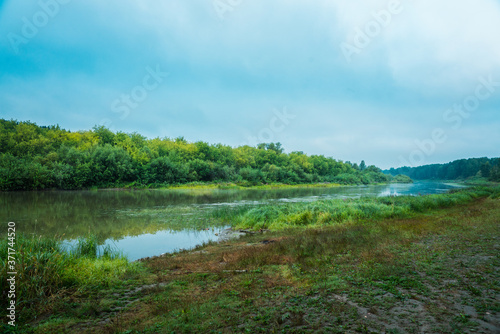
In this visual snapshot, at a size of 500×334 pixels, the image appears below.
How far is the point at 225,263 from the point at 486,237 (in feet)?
33.1

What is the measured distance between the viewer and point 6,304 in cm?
526

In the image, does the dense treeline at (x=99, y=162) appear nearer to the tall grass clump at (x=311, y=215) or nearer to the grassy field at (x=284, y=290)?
the tall grass clump at (x=311, y=215)

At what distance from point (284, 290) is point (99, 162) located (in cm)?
6709

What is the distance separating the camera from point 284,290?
582cm

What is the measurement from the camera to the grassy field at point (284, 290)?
172 inches

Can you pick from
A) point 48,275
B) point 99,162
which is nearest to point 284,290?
point 48,275

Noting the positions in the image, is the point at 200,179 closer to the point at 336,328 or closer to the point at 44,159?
the point at 44,159

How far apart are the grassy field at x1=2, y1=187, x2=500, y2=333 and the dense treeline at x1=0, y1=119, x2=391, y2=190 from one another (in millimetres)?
52994

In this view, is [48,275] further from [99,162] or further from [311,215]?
[99,162]

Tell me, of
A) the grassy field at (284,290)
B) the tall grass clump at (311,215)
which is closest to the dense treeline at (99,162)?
the tall grass clump at (311,215)

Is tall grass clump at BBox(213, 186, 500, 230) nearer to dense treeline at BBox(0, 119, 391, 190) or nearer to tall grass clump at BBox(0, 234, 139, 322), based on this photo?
tall grass clump at BBox(0, 234, 139, 322)

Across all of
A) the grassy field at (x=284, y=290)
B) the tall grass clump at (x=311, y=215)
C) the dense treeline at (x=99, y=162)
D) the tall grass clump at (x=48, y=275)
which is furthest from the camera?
the dense treeline at (x=99, y=162)

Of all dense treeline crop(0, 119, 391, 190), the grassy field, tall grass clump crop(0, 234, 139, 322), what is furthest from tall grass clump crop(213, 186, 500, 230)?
dense treeline crop(0, 119, 391, 190)

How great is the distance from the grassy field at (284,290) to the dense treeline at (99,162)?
53.0 metres
